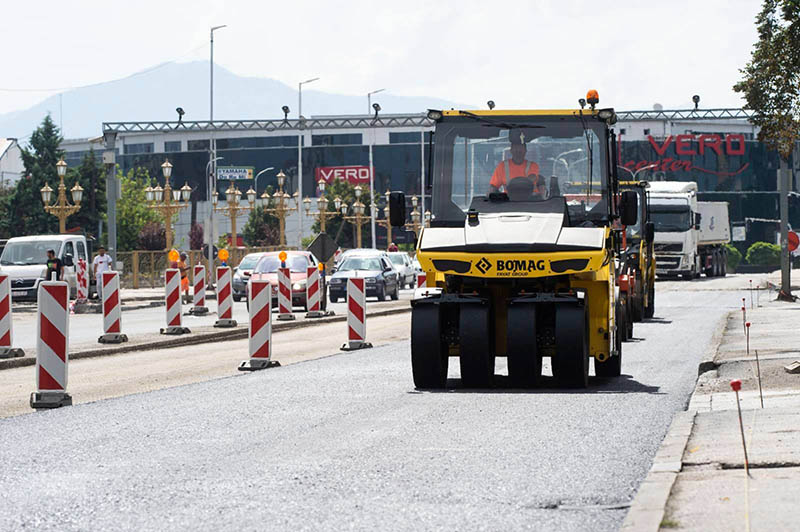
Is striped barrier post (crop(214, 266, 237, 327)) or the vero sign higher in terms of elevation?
the vero sign

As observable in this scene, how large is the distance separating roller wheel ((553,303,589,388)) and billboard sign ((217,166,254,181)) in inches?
4473

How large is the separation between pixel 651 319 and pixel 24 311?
749 inches

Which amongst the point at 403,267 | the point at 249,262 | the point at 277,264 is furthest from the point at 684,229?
the point at 277,264

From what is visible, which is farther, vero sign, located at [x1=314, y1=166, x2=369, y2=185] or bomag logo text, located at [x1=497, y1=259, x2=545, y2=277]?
vero sign, located at [x1=314, y1=166, x2=369, y2=185]

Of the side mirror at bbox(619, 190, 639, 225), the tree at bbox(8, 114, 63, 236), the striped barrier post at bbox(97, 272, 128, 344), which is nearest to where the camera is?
the side mirror at bbox(619, 190, 639, 225)

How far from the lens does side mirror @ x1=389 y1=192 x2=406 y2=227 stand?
14578 mm

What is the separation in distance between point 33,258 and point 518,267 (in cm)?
3131

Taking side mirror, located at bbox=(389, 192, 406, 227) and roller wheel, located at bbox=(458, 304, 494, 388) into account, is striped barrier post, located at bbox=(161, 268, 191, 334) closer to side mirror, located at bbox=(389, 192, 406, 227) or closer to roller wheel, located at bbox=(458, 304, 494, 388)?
side mirror, located at bbox=(389, 192, 406, 227)

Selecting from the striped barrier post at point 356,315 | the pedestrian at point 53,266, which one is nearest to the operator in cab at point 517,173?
the striped barrier post at point 356,315

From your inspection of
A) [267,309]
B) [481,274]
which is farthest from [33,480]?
[267,309]

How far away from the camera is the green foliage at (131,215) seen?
96.8m

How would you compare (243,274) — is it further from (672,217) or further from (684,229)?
(684,229)

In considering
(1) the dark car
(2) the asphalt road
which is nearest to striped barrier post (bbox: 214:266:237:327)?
(2) the asphalt road

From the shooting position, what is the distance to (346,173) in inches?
5049
